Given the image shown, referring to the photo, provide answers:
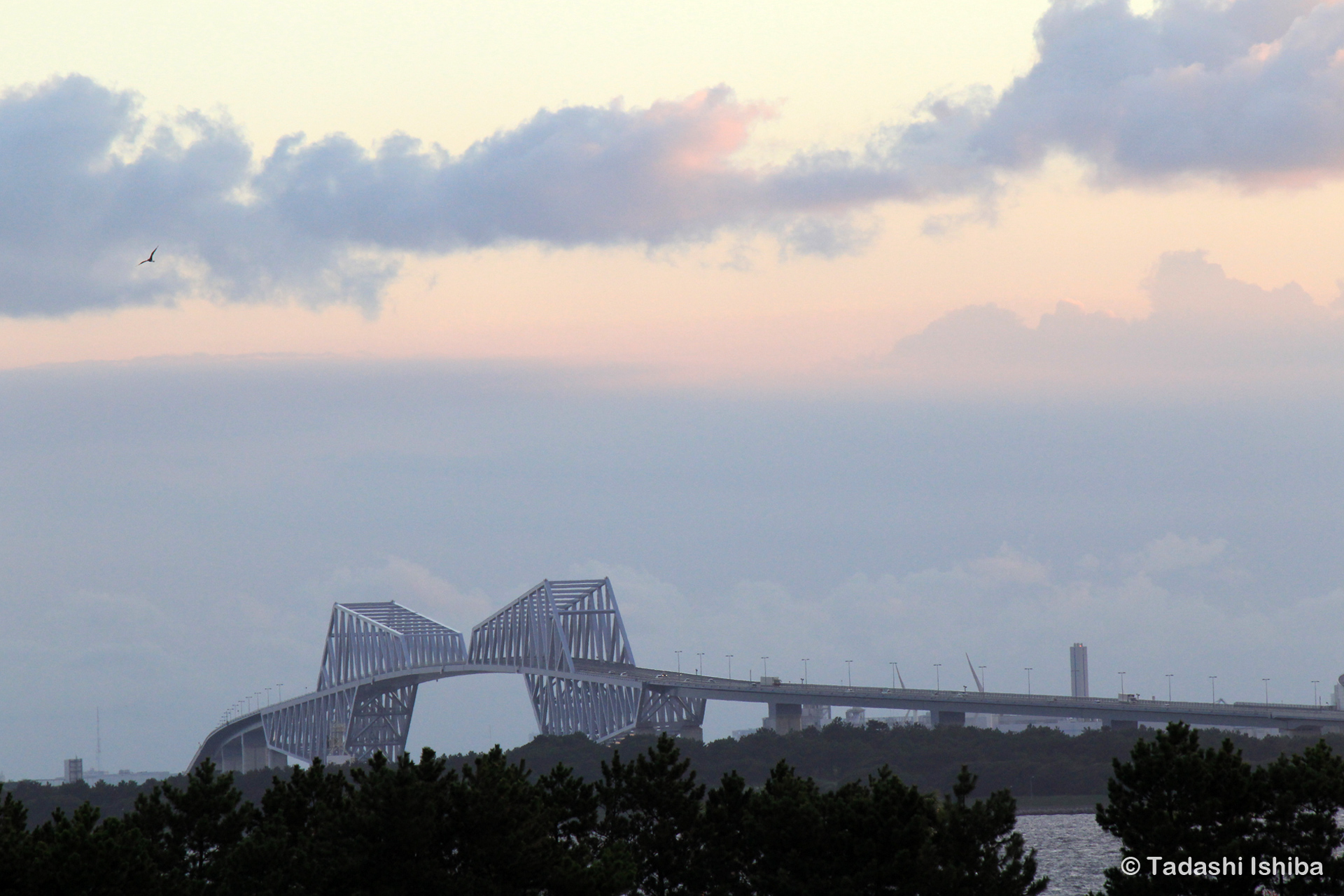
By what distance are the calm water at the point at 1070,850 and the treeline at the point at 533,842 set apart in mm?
41524

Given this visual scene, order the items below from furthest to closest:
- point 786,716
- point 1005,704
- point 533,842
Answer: point 786,716 → point 1005,704 → point 533,842

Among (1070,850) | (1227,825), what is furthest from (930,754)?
(1227,825)

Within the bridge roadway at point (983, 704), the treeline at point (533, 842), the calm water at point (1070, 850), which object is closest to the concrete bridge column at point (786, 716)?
the bridge roadway at point (983, 704)

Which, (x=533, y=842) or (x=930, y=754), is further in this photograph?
(x=930, y=754)

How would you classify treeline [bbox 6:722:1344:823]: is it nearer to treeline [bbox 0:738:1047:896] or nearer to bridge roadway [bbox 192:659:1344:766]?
bridge roadway [bbox 192:659:1344:766]

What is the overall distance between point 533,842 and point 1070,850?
7869cm

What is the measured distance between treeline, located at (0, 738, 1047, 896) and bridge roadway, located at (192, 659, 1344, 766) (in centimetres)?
10740

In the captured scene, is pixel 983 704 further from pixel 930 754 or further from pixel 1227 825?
pixel 1227 825

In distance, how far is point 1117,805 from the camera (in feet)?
143

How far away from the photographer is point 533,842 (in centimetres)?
4403

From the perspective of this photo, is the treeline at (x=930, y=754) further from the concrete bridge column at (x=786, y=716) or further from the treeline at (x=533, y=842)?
the treeline at (x=533, y=842)

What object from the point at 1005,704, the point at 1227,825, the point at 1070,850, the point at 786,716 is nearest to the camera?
the point at 1227,825

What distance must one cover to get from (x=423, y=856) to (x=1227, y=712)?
Answer: 4776 inches

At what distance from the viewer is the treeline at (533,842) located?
142 feet
